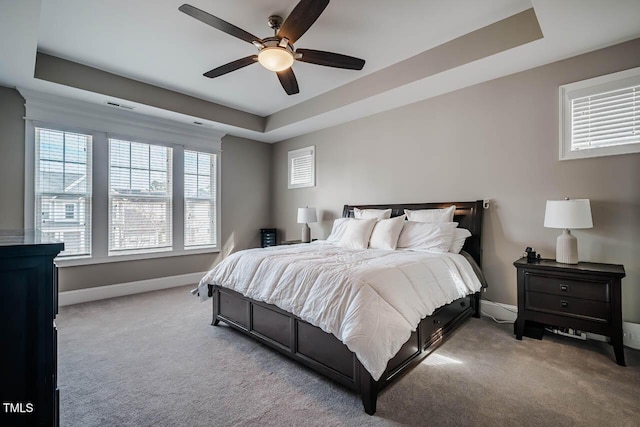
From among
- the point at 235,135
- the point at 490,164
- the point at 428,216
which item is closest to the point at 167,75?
the point at 235,135


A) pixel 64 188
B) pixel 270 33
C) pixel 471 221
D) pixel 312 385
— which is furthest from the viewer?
pixel 64 188

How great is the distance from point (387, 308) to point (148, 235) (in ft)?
14.0

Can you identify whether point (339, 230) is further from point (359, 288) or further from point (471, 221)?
point (359, 288)

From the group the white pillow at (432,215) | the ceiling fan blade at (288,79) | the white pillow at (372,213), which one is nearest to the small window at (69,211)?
the ceiling fan blade at (288,79)

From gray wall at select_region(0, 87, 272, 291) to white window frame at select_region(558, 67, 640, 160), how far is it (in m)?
4.92

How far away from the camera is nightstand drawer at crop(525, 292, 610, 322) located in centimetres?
245

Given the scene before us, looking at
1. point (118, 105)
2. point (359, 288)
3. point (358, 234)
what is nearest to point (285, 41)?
point (359, 288)

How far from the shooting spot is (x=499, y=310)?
11.0 ft

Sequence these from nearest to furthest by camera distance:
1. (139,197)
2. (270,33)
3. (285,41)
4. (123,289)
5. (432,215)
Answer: (285,41)
(270,33)
(432,215)
(123,289)
(139,197)

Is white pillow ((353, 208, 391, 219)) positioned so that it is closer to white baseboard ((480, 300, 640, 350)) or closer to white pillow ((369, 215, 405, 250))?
white pillow ((369, 215, 405, 250))

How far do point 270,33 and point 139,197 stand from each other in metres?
3.23

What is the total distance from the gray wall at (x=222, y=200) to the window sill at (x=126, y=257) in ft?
0.22

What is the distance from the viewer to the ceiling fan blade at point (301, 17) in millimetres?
2062

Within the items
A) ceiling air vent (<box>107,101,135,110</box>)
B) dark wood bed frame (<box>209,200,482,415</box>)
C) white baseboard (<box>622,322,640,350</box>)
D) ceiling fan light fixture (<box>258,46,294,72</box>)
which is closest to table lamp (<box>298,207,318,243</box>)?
dark wood bed frame (<box>209,200,482,415</box>)
